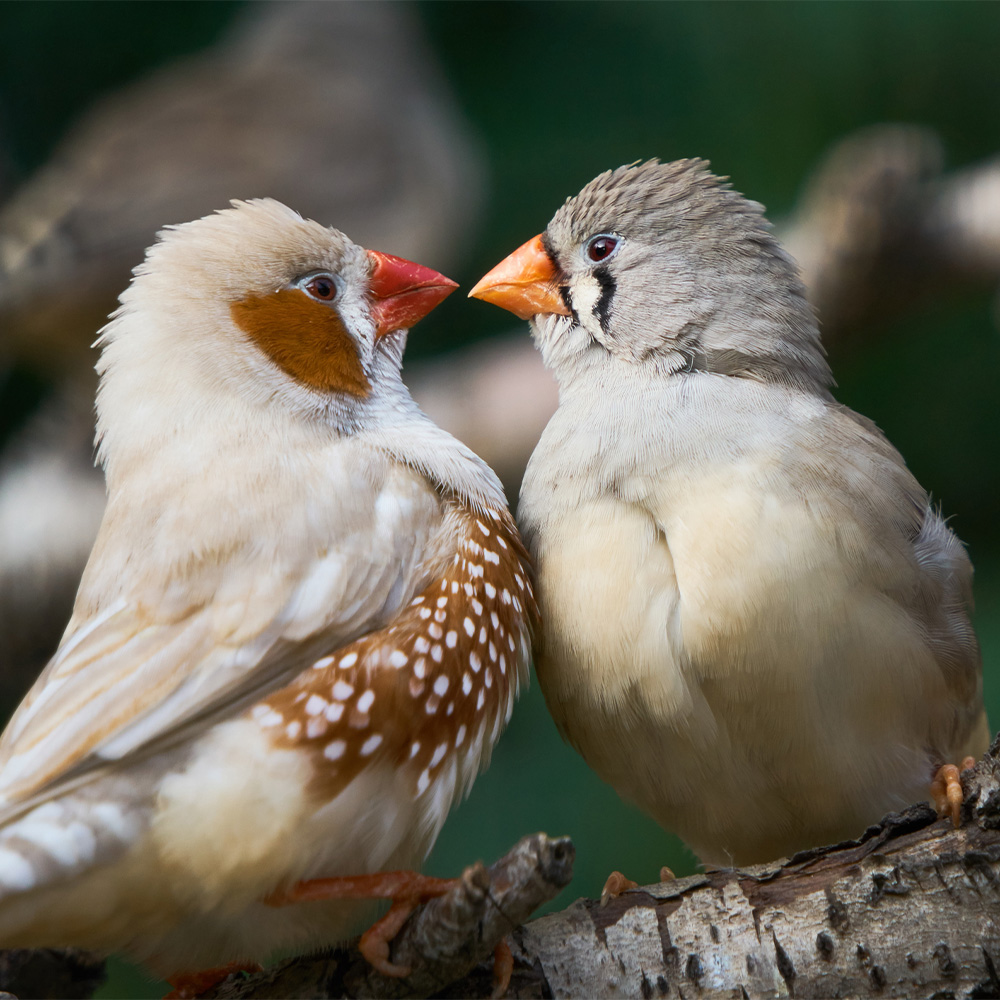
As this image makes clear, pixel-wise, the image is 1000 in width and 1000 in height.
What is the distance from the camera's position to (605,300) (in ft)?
6.33

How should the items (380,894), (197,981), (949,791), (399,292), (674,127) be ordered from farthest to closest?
1. (674,127)
2. (399,292)
3. (197,981)
4. (949,791)
5. (380,894)

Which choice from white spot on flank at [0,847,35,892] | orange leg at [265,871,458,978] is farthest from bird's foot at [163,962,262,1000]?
white spot on flank at [0,847,35,892]

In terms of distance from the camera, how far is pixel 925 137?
3.41 m

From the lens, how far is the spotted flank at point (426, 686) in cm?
133

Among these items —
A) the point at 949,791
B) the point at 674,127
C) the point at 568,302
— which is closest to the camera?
the point at 949,791

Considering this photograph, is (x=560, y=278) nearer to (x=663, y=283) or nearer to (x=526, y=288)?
(x=526, y=288)

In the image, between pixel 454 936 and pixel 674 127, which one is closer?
pixel 454 936

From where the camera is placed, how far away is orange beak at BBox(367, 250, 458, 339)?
1.86m

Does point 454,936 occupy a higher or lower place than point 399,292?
lower

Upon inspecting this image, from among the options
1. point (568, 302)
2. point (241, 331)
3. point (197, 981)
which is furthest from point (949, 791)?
point (241, 331)

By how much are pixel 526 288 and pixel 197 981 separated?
126 cm

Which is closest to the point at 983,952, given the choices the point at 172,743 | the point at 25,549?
the point at 172,743

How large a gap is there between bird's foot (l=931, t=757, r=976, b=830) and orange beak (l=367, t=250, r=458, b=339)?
1083mm

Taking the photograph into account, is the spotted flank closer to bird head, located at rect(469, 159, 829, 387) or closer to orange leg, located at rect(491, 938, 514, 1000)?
orange leg, located at rect(491, 938, 514, 1000)
